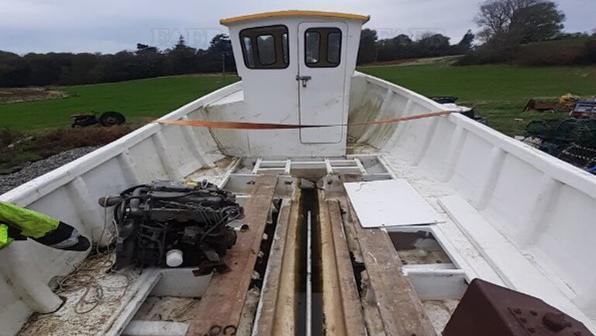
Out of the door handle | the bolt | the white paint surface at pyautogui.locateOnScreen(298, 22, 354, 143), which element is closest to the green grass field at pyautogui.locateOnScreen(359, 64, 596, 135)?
the white paint surface at pyautogui.locateOnScreen(298, 22, 354, 143)

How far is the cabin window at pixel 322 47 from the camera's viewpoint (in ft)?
17.1

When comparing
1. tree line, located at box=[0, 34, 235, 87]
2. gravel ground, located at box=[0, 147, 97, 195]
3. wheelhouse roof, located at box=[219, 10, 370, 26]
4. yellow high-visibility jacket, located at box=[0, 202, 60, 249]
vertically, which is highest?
wheelhouse roof, located at box=[219, 10, 370, 26]

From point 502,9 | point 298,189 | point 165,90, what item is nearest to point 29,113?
point 165,90

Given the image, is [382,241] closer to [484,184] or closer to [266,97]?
[484,184]

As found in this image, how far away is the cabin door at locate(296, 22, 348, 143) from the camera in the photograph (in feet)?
17.1

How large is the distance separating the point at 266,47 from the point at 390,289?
3.98 meters

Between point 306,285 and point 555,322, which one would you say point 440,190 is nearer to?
point 306,285

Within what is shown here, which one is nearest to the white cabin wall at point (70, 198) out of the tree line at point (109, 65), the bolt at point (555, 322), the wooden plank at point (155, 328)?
the wooden plank at point (155, 328)

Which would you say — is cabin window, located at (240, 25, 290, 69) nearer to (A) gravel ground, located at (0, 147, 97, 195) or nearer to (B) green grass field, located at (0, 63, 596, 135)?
(A) gravel ground, located at (0, 147, 97, 195)

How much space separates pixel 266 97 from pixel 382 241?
3249mm

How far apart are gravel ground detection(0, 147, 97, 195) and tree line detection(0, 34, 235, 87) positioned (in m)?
40.7

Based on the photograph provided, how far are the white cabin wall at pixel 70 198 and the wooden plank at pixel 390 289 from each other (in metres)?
1.91

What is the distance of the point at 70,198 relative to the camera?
275 cm

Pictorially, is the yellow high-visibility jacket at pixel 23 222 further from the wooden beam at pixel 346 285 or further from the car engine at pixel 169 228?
the wooden beam at pixel 346 285
